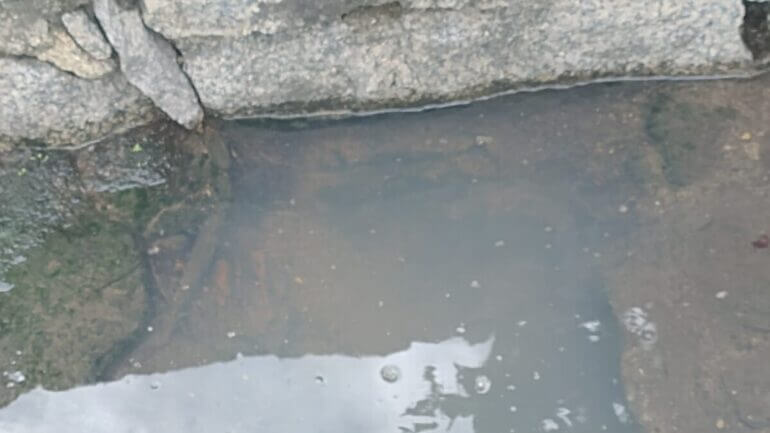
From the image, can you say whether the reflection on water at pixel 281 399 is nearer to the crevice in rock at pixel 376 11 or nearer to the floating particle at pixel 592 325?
the floating particle at pixel 592 325

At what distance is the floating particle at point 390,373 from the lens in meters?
2.21

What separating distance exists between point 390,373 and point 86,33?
3.84 ft

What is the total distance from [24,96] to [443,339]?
130cm

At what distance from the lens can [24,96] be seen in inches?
88.9

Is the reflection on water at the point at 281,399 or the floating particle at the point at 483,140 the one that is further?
the floating particle at the point at 483,140

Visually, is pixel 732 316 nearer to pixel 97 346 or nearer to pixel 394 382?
pixel 394 382

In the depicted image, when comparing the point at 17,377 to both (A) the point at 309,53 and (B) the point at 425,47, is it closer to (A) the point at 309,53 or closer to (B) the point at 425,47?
(A) the point at 309,53

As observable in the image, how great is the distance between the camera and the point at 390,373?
2.22m

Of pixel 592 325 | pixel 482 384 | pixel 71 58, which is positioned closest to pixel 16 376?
pixel 71 58

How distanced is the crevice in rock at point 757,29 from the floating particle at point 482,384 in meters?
1.24

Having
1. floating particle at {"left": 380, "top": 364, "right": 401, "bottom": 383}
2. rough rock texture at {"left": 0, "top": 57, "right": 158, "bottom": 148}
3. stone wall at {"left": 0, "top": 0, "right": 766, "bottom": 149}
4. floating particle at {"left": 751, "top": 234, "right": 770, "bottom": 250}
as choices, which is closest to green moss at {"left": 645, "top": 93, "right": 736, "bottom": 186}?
stone wall at {"left": 0, "top": 0, "right": 766, "bottom": 149}

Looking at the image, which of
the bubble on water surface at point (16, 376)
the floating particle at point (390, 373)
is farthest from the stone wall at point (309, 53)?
the floating particle at point (390, 373)

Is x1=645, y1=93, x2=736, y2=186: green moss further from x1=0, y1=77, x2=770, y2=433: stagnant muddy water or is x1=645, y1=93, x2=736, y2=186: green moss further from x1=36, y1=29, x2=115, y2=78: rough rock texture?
x1=36, y1=29, x2=115, y2=78: rough rock texture

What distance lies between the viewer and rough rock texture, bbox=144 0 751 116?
7.20 ft
